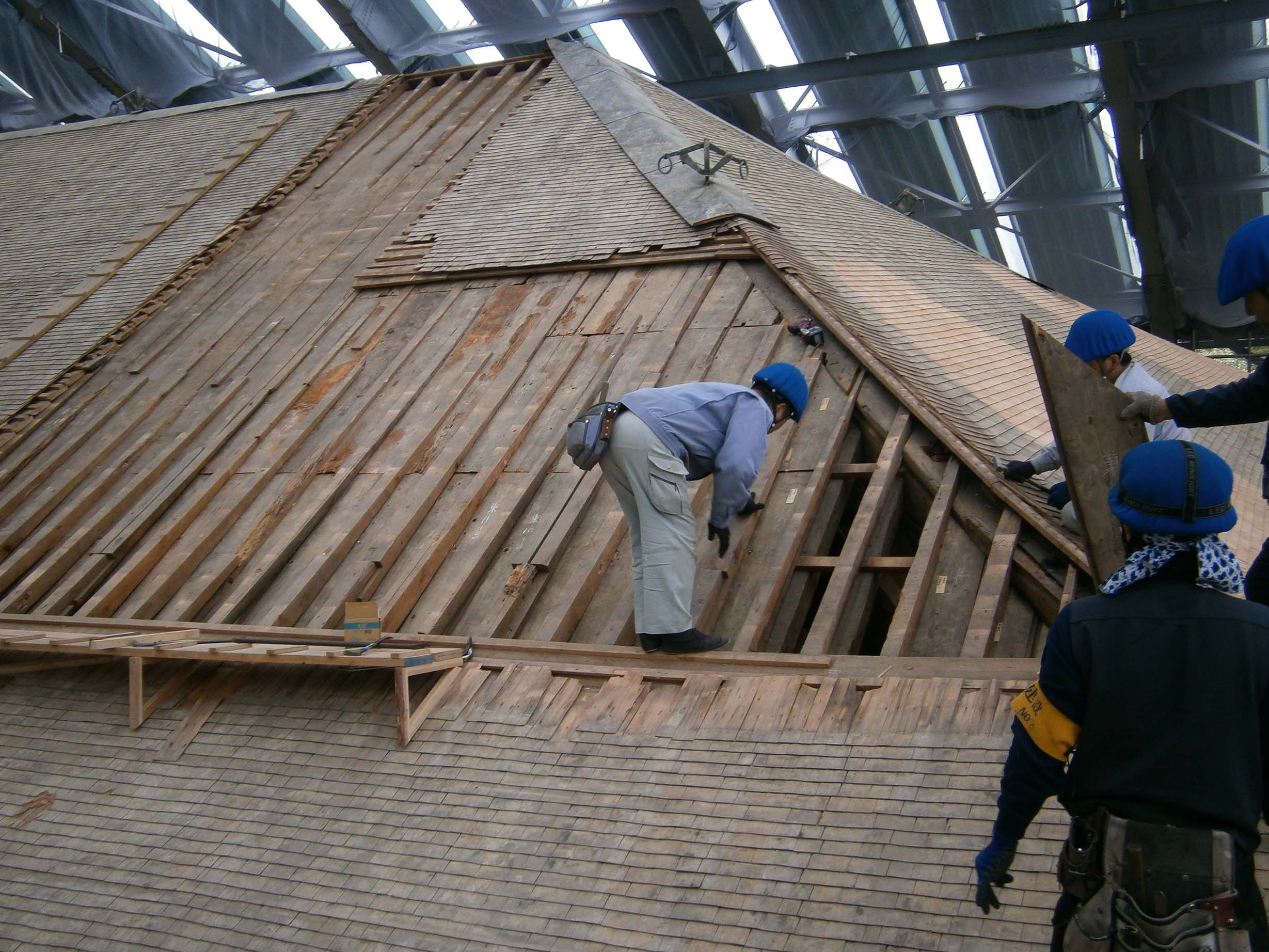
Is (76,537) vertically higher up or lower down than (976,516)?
lower down

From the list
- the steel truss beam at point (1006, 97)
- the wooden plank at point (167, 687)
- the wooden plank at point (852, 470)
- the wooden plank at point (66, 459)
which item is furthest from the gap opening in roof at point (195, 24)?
the wooden plank at point (852, 470)

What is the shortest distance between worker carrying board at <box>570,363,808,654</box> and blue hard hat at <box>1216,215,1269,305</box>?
1494 millimetres

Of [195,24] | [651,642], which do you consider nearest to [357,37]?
[195,24]

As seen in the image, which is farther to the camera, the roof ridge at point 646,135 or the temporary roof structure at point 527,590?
the roof ridge at point 646,135

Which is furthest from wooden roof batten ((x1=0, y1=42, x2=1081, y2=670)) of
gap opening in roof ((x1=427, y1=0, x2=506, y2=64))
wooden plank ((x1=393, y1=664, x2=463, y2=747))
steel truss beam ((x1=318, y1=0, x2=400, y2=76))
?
gap opening in roof ((x1=427, y1=0, x2=506, y2=64))

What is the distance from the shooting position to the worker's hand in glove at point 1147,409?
3062 mm

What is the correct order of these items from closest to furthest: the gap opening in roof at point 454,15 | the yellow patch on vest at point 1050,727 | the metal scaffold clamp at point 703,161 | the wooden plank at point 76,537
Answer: the yellow patch on vest at point 1050,727
the wooden plank at point 76,537
the metal scaffold clamp at point 703,161
the gap opening in roof at point 454,15

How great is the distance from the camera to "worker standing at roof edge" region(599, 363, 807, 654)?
3750 millimetres

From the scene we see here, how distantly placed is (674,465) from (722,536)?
1.08ft

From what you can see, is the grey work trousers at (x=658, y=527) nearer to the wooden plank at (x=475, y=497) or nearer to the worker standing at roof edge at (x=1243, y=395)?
the wooden plank at (x=475, y=497)

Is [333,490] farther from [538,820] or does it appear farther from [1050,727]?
[1050,727]

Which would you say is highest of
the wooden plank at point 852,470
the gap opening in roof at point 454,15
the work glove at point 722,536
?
the gap opening in roof at point 454,15

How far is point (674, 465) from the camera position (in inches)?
149

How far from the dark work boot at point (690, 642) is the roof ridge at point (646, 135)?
3.11 meters
